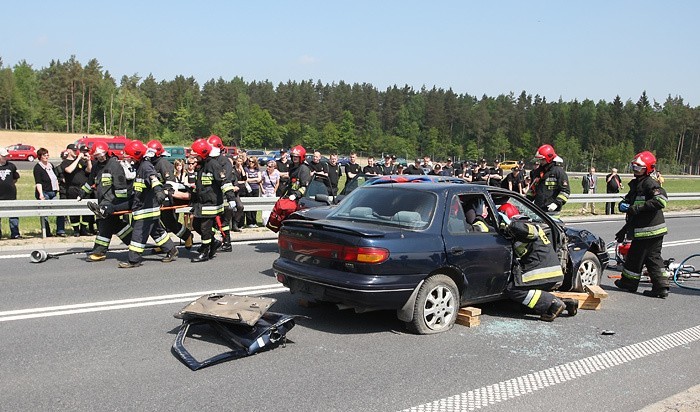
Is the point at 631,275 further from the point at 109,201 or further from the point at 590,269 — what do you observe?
the point at 109,201

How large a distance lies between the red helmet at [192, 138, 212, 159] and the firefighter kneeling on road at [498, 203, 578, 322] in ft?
16.5

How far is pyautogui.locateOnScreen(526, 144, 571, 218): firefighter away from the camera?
9977 mm

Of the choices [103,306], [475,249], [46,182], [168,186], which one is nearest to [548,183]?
[475,249]

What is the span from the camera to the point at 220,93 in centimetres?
11306

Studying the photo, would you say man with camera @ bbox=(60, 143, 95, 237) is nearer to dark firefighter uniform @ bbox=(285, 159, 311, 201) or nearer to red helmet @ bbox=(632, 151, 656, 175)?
dark firefighter uniform @ bbox=(285, 159, 311, 201)

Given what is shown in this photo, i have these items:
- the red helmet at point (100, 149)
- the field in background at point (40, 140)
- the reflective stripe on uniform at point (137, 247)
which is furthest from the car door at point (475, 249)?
the field in background at point (40, 140)

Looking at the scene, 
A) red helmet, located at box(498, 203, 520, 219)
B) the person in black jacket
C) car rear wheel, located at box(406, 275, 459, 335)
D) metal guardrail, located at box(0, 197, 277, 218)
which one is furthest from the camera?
the person in black jacket

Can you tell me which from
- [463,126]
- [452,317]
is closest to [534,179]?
[452,317]

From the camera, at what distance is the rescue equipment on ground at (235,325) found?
5.04m

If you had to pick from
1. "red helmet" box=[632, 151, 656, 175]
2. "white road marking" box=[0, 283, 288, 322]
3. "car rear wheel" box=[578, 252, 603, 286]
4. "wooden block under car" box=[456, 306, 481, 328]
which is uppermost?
"red helmet" box=[632, 151, 656, 175]

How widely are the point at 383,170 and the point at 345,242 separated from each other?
12.2 meters

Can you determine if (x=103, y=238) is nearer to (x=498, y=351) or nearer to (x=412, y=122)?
(x=498, y=351)

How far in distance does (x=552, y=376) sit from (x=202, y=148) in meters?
6.59

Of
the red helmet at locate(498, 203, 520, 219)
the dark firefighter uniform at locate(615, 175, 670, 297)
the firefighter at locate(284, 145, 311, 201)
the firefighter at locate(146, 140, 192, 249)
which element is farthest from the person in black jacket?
the dark firefighter uniform at locate(615, 175, 670, 297)
